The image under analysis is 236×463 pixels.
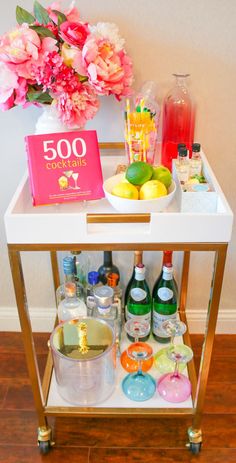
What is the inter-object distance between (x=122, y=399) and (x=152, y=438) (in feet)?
0.66

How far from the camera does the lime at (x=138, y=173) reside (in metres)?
1.08

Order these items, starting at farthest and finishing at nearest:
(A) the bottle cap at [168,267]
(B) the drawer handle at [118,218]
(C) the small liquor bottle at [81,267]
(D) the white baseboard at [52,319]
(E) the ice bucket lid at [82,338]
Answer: (D) the white baseboard at [52,319] < (C) the small liquor bottle at [81,267] < (A) the bottle cap at [168,267] < (E) the ice bucket lid at [82,338] < (B) the drawer handle at [118,218]

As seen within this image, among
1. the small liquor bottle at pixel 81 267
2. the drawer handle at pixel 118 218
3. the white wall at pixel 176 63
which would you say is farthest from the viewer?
the small liquor bottle at pixel 81 267

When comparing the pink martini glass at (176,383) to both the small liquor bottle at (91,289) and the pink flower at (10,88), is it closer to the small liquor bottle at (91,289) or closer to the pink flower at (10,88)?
the small liquor bottle at (91,289)

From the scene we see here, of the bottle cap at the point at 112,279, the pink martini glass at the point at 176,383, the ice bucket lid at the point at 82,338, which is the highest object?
the bottle cap at the point at 112,279

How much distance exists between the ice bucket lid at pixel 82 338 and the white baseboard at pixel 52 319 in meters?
0.45

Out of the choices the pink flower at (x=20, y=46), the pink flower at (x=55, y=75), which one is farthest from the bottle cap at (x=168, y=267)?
the pink flower at (x=20, y=46)

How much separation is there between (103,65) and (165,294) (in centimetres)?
82

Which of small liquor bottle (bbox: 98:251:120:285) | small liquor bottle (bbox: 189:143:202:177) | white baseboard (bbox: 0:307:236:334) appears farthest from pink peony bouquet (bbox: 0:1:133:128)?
white baseboard (bbox: 0:307:236:334)

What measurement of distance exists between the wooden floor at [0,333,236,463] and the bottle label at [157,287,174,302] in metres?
0.40

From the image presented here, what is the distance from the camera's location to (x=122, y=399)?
4.58 ft

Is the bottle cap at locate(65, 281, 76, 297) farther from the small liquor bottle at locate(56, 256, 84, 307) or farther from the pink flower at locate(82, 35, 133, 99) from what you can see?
the pink flower at locate(82, 35, 133, 99)

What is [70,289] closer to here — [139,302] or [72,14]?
[139,302]

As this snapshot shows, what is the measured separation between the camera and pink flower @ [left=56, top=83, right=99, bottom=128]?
1.10 m
